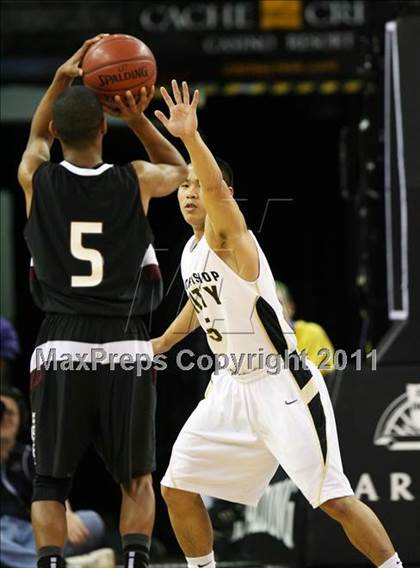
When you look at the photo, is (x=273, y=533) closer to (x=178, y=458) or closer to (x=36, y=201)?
(x=178, y=458)

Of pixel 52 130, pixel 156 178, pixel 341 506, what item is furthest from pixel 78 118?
pixel 341 506

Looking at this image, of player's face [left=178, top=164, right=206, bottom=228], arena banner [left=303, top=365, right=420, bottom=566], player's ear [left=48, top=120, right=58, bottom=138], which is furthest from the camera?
arena banner [left=303, top=365, right=420, bottom=566]

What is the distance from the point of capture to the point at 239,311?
646 centimetres

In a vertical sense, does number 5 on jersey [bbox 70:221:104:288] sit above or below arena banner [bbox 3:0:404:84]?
below

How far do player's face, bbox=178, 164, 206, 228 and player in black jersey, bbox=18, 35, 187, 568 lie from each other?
0.37m

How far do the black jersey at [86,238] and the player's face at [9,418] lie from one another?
187cm

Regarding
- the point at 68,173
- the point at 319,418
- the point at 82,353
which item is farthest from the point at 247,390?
the point at 68,173

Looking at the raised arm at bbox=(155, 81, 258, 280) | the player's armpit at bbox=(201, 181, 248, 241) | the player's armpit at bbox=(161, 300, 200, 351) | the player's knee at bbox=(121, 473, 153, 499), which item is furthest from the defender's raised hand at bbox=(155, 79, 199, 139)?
the player's knee at bbox=(121, 473, 153, 499)

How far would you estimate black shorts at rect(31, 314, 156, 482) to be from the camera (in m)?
6.29

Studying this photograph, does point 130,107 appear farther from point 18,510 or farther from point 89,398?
point 18,510

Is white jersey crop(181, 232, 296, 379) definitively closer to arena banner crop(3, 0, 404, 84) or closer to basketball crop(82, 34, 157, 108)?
basketball crop(82, 34, 157, 108)

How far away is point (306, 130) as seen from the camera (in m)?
13.1

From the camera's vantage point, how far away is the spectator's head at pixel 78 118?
6.23m

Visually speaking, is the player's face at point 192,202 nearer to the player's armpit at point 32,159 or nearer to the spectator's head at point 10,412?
the player's armpit at point 32,159
